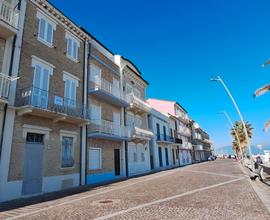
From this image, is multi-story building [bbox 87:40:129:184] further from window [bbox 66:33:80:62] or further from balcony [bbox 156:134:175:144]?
balcony [bbox 156:134:175:144]

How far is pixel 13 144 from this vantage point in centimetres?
1089

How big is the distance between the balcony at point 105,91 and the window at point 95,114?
97 cm

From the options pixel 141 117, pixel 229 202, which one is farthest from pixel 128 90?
pixel 229 202

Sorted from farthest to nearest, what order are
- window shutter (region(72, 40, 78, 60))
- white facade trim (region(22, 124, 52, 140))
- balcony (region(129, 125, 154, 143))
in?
balcony (region(129, 125, 154, 143)) < window shutter (region(72, 40, 78, 60)) < white facade trim (region(22, 124, 52, 140))

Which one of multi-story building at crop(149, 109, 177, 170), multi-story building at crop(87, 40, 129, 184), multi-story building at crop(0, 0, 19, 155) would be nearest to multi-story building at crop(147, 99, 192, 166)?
multi-story building at crop(149, 109, 177, 170)

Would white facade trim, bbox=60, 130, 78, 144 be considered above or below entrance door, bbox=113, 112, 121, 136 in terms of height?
below

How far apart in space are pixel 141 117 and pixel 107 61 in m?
8.65

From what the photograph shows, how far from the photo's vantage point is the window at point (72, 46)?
51.8 feet

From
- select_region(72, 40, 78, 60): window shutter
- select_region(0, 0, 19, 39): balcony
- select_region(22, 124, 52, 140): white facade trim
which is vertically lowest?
select_region(22, 124, 52, 140): white facade trim

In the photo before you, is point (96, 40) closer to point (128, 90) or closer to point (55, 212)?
point (128, 90)

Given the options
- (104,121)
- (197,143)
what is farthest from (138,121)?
(197,143)

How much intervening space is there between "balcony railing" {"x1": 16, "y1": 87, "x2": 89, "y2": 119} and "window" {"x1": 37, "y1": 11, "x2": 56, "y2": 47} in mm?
3406

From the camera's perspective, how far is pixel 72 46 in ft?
53.0

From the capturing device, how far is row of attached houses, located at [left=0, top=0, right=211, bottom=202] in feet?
35.8
